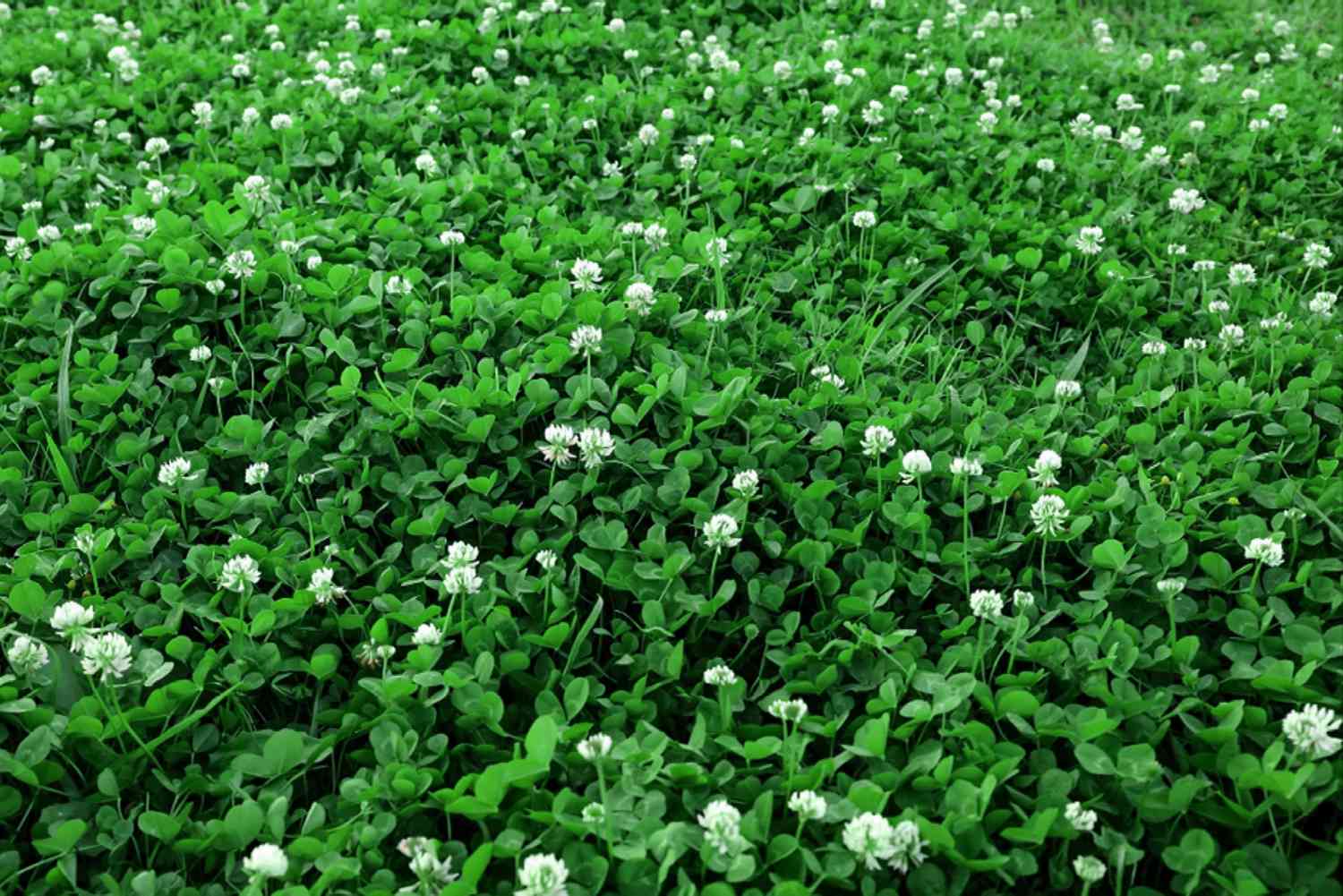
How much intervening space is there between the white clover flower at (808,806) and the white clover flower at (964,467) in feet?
3.06

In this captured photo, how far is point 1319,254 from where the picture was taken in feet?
12.4

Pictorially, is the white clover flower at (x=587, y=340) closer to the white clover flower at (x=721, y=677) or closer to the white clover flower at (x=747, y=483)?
the white clover flower at (x=747, y=483)

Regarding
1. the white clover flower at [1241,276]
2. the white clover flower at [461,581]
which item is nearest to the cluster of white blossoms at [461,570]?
the white clover flower at [461,581]

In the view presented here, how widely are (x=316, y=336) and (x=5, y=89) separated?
7.59 ft

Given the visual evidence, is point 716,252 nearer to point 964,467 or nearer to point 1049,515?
point 964,467

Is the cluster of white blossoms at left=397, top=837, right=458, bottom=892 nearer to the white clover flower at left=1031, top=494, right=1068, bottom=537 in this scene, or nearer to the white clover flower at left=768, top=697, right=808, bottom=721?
the white clover flower at left=768, top=697, right=808, bottom=721

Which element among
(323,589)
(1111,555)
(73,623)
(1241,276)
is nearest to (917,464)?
(1111,555)

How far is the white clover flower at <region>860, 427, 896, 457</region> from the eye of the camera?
272 centimetres

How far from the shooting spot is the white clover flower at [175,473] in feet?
8.90

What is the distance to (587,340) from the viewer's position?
113 inches

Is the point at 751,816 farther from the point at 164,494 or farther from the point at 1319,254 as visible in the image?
the point at 1319,254

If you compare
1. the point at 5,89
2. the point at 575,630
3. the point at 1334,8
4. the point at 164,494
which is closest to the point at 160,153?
the point at 5,89

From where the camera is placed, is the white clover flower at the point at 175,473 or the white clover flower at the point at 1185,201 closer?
the white clover flower at the point at 175,473

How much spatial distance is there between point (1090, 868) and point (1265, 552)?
2.84 feet
